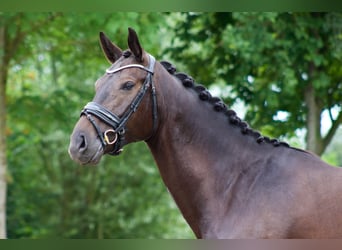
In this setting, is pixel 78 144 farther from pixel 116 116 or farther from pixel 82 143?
pixel 116 116

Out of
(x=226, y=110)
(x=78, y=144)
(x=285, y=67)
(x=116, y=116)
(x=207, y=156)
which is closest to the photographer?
(x=78, y=144)

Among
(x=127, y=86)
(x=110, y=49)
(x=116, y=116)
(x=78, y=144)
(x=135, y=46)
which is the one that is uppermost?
(x=110, y=49)

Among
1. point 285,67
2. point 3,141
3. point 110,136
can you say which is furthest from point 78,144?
point 3,141

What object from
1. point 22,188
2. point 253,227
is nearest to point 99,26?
point 253,227

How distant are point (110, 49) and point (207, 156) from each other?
1.01 m

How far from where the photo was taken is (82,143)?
11.5ft

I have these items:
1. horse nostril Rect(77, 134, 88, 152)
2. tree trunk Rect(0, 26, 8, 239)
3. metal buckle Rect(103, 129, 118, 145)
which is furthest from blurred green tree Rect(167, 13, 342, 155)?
horse nostril Rect(77, 134, 88, 152)

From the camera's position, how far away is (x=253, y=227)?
3.34m

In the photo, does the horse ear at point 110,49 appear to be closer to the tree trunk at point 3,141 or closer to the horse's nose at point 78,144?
the horse's nose at point 78,144

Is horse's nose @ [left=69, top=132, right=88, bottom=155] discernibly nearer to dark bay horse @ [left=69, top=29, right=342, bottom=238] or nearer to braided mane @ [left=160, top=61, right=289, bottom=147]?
dark bay horse @ [left=69, top=29, right=342, bottom=238]

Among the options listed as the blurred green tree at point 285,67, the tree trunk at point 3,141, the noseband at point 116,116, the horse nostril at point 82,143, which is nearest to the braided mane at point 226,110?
the noseband at point 116,116

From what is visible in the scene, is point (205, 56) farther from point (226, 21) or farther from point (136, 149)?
point (136, 149)

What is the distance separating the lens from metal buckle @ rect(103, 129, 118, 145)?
142 inches

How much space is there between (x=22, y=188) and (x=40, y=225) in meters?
1.27
